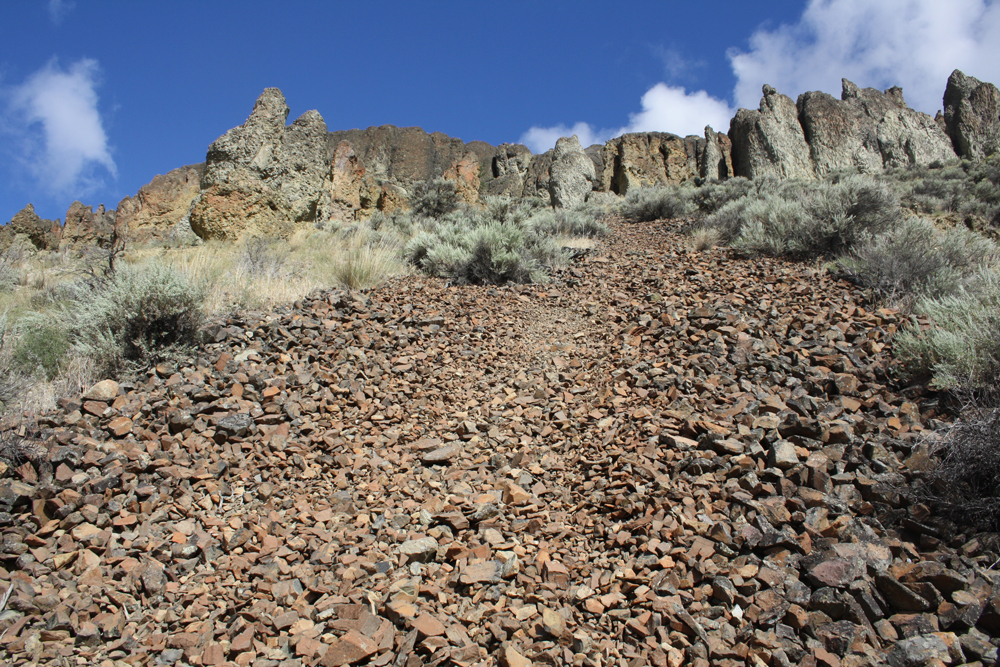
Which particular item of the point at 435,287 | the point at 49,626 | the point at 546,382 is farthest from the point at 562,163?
the point at 49,626

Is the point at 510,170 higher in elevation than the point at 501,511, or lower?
higher

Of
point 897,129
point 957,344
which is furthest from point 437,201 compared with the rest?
point 897,129

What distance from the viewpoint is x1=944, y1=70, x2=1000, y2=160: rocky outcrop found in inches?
1064

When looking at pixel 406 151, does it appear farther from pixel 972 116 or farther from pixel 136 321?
pixel 136 321

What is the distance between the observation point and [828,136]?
81.4 ft

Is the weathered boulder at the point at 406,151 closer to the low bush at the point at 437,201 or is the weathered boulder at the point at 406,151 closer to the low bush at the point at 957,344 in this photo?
the low bush at the point at 437,201

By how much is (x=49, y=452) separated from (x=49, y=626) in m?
1.12

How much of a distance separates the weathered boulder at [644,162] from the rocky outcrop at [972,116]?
13753mm

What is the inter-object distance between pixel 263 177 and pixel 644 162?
2247 centimetres

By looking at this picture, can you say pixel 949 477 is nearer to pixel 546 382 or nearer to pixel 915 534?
pixel 915 534

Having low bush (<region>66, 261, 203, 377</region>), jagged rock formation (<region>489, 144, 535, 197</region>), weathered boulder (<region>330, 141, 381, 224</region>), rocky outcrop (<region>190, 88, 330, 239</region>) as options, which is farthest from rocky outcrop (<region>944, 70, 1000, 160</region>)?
low bush (<region>66, 261, 203, 377</region>)

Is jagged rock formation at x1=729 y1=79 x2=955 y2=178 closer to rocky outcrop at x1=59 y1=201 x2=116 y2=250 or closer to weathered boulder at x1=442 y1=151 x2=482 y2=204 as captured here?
weathered boulder at x1=442 y1=151 x2=482 y2=204

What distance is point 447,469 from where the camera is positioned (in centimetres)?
301

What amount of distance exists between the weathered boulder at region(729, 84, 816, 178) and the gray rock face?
9348 millimetres
